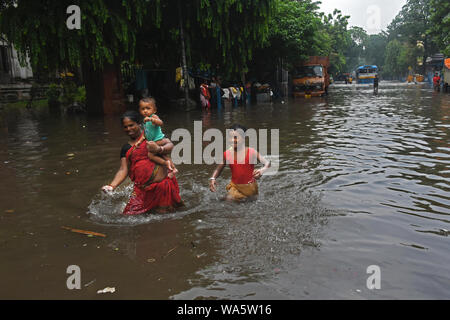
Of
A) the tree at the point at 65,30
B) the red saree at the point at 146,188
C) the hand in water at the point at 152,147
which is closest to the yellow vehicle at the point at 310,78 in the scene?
the tree at the point at 65,30

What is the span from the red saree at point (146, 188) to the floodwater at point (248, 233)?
0.47ft

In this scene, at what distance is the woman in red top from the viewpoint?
493 centimetres

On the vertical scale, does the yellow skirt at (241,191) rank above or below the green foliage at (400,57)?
below

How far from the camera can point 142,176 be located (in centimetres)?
456

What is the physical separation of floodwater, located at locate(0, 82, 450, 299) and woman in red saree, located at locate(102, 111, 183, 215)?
168 millimetres

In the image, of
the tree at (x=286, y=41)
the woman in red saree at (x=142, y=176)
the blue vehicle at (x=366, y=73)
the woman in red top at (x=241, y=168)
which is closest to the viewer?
the woman in red saree at (x=142, y=176)

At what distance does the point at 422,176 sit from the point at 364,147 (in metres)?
2.59

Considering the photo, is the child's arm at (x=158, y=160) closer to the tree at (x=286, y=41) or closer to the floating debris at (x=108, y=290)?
the floating debris at (x=108, y=290)

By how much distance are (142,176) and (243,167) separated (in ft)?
4.09

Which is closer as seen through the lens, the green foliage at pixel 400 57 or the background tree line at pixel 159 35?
the background tree line at pixel 159 35

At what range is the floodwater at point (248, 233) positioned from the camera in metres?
3.08

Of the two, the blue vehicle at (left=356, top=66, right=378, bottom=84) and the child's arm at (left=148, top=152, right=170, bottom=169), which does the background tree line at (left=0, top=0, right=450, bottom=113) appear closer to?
the child's arm at (left=148, top=152, right=170, bottom=169)

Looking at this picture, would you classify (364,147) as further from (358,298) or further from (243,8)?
(243,8)
